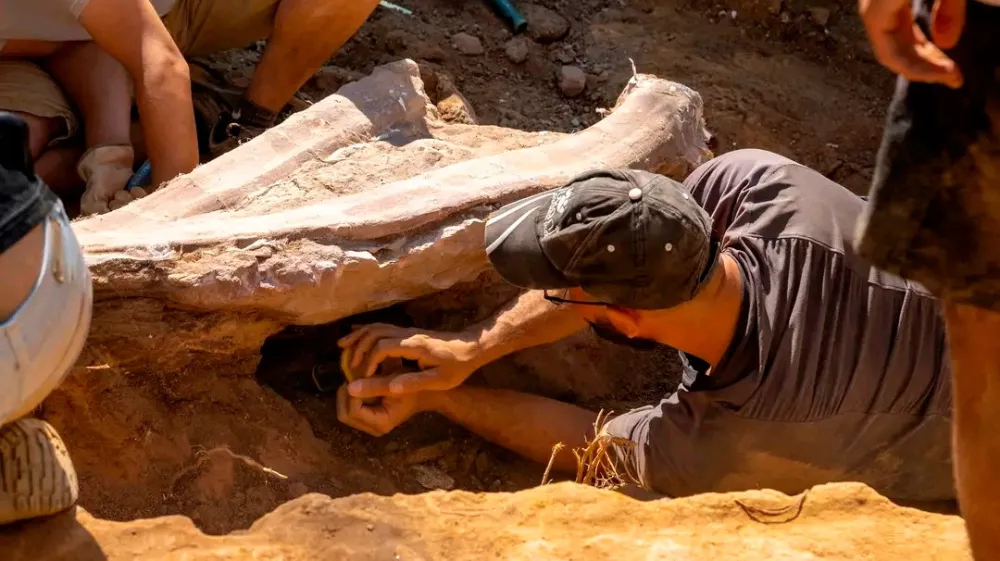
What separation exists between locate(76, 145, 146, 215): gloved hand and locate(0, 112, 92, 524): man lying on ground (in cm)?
99

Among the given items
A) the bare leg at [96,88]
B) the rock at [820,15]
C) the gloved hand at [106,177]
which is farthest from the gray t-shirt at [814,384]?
the rock at [820,15]

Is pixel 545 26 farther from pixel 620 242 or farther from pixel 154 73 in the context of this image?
pixel 620 242

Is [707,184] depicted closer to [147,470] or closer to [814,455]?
[814,455]

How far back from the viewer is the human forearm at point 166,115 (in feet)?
7.41

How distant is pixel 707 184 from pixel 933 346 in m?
0.60

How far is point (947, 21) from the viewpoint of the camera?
798 mm

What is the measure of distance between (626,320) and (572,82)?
7.24 ft

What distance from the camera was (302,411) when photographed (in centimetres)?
213

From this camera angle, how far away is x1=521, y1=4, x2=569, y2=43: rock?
13.2ft

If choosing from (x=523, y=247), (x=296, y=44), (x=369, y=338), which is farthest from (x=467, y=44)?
(x=523, y=247)

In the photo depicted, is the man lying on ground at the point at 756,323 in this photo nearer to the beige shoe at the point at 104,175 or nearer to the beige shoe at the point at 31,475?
the beige shoe at the point at 31,475

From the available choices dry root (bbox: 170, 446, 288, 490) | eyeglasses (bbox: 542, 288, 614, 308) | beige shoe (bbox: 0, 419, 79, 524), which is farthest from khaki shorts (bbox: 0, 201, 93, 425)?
eyeglasses (bbox: 542, 288, 614, 308)

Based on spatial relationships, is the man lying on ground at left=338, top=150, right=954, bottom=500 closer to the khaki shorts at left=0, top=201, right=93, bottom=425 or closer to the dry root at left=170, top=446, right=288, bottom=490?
the dry root at left=170, top=446, right=288, bottom=490

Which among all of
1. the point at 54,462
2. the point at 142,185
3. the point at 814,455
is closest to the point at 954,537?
the point at 814,455
